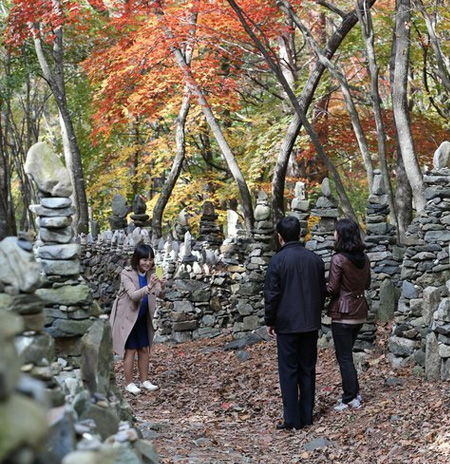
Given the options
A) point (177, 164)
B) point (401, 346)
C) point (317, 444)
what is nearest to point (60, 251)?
point (317, 444)

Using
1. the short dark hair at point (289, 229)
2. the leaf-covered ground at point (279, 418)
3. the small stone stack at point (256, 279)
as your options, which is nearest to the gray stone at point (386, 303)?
the leaf-covered ground at point (279, 418)

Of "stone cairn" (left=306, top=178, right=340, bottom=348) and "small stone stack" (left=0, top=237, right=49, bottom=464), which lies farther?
"stone cairn" (left=306, top=178, right=340, bottom=348)

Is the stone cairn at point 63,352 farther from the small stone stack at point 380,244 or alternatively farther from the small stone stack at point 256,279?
the small stone stack at point 256,279

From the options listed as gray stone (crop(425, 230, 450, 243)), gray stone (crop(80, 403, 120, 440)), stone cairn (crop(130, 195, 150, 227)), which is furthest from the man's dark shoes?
stone cairn (crop(130, 195, 150, 227))

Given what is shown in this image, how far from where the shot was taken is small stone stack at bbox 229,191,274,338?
42.6ft

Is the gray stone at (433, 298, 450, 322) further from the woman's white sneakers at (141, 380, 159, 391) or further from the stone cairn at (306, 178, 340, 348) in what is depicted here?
the stone cairn at (306, 178, 340, 348)

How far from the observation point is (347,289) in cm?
751

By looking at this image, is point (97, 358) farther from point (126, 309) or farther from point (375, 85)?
point (375, 85)

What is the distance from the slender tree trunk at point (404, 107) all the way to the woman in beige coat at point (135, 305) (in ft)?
13.7

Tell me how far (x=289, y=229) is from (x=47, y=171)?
7.98ft

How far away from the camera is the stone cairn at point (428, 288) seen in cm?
793

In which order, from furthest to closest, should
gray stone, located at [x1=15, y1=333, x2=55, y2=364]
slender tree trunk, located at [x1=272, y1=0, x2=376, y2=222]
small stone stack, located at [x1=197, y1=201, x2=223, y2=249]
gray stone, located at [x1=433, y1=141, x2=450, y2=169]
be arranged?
small stone stack, located at [x1=197, y1=201, x2=223, y2=249], slender tree trunk, located at [x1=272, y1=0, x2=376, y2=222], gray stone, located at [x1=433, y1=141, x2=450, y2=169], gray stone, located at [x1=15, y1=333, x2=55, y2=364]

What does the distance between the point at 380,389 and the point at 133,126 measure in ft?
56.3

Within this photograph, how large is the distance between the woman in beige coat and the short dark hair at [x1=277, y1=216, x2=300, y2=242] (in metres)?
1.82
